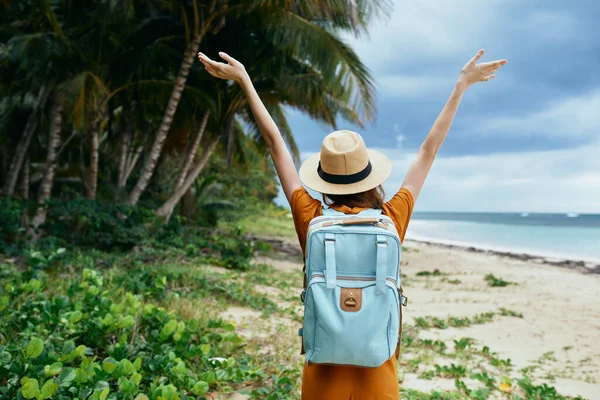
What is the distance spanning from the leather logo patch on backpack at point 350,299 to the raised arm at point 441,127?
0.54m

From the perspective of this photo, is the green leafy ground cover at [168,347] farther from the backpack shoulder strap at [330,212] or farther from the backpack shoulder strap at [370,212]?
Answer: the backpack shoulder strap at [370,212]

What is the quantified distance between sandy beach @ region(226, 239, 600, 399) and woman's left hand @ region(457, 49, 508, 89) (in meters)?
2.22

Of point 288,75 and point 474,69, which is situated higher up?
point 288,75

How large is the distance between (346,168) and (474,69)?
0.83 metres

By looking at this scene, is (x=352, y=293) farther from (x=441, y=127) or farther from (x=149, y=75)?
(x=149, y=75)

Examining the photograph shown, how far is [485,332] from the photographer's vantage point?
5.78 m

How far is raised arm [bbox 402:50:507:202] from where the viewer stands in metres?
2.01

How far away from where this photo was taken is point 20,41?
821cm

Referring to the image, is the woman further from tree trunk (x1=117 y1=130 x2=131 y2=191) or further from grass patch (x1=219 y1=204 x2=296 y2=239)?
grass patch (x1=219 y1=204 x2=296 y2=239)

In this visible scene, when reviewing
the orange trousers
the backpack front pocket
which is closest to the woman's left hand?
the backpack front pocket

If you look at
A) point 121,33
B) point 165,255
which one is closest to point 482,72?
point 165,255

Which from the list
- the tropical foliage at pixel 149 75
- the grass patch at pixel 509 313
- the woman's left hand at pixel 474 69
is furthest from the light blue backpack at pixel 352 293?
the tropical foliage at pixel 149 75

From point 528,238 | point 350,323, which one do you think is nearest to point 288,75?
point 350,323

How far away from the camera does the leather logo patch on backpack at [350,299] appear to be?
158 centimetres
